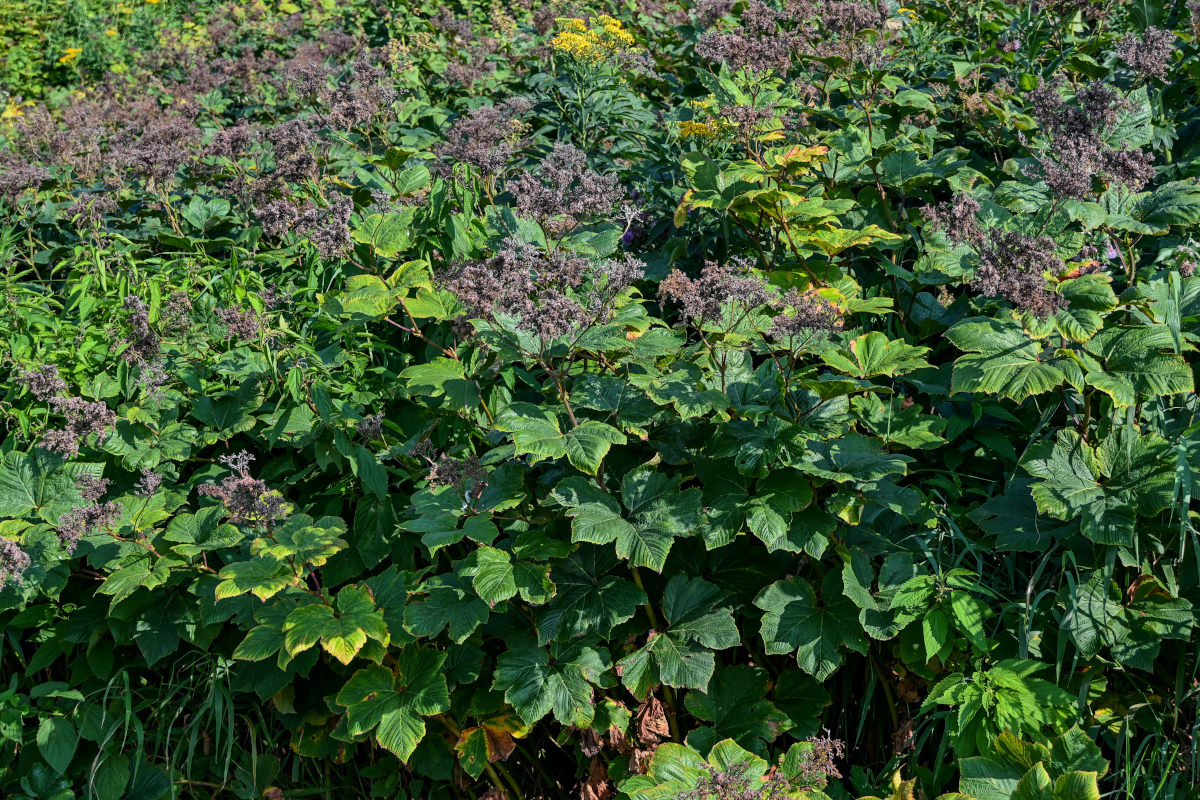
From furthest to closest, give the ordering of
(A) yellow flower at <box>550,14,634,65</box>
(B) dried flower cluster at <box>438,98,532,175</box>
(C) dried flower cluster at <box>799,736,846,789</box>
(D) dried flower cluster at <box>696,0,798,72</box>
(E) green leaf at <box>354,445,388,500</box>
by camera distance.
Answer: (A) yellow flower at <box>550,14,634,65</box> → (D) dried flower cluster at <box>696,0,798,72</box> → (B) dried flower cluster at <box>438,98,532,175</box> → (E) green leaf at <box>354,445,388,500</box> → (C) dried flower cluster at <box>799,736,846,789</box>

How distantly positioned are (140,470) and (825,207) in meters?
2.43

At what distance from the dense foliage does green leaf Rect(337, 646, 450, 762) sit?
0.01 m

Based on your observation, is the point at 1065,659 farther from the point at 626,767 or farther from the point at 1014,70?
the point at 1014,70

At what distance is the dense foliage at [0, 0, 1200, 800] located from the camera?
8.43ft

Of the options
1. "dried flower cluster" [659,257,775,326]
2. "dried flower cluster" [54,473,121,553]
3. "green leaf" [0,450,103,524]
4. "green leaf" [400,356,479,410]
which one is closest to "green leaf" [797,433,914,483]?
"dried flower cluster" [659,257,775,326]

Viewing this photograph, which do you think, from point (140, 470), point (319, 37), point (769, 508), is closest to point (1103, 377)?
point (769, 508)

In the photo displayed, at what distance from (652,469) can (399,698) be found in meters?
0.95

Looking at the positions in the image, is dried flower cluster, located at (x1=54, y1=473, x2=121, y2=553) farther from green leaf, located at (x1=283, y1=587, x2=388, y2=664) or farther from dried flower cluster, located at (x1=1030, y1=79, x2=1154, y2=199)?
dried flower cluster, located at (x1=1030, y1=79, x2=1154, y2=199)

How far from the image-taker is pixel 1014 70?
449cm

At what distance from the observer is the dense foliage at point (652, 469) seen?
8.43 ft

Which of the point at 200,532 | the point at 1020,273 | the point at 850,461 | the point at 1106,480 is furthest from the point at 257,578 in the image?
the point at 1106,480

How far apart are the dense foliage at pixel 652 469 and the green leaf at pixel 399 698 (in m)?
0.01

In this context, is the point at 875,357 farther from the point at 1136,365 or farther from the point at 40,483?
the point at 40,483

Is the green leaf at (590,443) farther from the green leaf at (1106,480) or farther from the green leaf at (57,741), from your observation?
the green leaf at (57,741)
